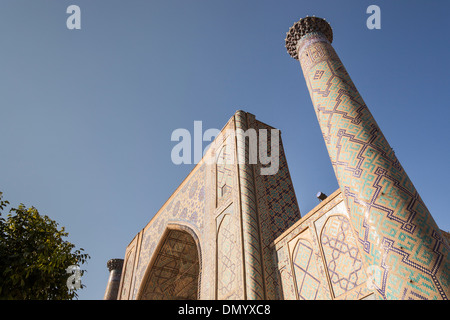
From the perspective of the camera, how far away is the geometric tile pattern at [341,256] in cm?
348

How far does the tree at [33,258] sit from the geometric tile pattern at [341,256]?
12.7ft

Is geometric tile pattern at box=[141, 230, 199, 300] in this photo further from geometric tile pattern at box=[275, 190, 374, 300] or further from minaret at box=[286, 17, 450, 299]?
minaret at box=[286, 17, 450, 299]

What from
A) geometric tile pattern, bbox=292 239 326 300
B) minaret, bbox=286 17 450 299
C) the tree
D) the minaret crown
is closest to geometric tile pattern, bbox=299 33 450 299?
minaret, bbox=286 17 450 299

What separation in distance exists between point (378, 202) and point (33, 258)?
4.80 meters

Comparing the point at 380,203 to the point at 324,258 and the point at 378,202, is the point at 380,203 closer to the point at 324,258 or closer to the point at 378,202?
the point at 378,202

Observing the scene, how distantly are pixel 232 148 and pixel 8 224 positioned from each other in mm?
4077

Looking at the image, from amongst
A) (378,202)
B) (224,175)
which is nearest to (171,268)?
(224,175)

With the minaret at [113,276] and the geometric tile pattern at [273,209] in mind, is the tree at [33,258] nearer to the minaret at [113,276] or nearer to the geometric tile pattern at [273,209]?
the geometric tile pattern at [273,209]

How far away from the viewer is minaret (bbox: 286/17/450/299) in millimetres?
2273

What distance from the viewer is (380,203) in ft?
Answer: 8.68
